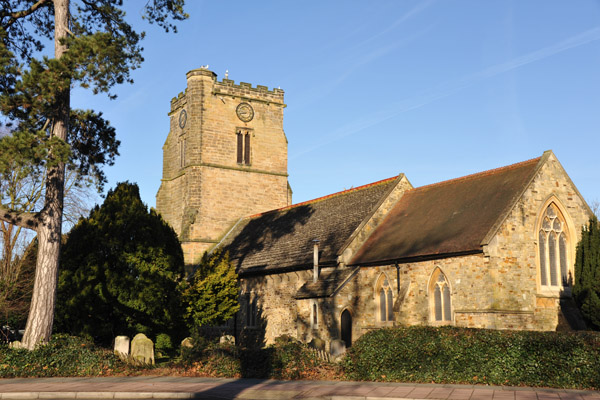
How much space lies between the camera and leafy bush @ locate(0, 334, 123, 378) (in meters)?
15.9

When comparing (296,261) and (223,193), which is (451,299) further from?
(223,193)

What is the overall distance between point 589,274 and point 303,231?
14.3m

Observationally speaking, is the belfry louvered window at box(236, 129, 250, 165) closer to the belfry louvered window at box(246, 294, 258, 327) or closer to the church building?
the church building

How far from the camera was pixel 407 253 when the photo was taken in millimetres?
22062

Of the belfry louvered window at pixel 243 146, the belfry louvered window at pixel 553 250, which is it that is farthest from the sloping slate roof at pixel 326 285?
the belfry louvered window at pixel 243 146

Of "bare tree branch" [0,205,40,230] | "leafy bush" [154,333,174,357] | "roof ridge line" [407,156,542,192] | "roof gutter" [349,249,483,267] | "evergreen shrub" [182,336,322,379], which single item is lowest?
"leafy bush" [154,333,174,357]

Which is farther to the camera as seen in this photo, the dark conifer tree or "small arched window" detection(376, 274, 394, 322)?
"small arched window" detection(376, 274, 394, 322)

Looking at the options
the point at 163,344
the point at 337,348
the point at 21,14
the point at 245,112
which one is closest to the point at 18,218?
the point at 21,14

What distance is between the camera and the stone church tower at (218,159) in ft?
124

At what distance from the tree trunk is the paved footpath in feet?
8.46

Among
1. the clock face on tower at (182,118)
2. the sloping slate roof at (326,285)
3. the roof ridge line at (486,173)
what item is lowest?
the sloping slate roof at (326,285)

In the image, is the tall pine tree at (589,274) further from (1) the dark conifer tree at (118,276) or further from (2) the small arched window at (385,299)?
(1) the dark conifer tree at (118,276)

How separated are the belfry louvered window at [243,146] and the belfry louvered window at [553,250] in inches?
906

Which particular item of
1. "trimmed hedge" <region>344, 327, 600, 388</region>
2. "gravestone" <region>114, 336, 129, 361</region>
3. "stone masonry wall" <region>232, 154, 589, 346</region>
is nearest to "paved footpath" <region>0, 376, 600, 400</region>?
"trimmed hedge" <region>344, 327, 600, 388</region>
